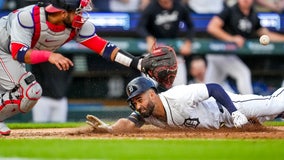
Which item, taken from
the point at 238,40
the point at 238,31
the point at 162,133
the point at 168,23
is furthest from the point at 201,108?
the point at 238,31

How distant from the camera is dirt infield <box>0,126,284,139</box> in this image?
9.55 metres

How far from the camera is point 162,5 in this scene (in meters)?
13.8

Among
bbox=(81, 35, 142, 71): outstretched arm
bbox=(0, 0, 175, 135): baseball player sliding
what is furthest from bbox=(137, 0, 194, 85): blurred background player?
bbox=(0, 0, 175, 135): baseball player sliding

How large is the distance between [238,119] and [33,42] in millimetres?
2409

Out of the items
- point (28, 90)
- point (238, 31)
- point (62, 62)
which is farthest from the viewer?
point (238, 31)

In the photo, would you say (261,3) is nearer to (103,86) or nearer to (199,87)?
(103,86)

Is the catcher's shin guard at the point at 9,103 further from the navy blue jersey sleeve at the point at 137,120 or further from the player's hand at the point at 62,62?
the navy blue jersey sleeve at the point at 137,120

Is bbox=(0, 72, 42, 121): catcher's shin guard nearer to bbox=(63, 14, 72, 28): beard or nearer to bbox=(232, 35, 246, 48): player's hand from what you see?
bbox=(63, 14, 72, 28): beard

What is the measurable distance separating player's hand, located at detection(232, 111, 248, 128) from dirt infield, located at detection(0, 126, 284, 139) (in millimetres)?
185

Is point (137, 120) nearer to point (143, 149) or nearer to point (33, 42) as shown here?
point (33, 42)

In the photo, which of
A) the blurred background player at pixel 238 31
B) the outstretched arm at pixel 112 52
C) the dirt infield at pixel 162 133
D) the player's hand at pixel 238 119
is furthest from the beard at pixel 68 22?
the blurred background player at pixel 238 31

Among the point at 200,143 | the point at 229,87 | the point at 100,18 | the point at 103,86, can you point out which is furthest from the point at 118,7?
the point at 200,143

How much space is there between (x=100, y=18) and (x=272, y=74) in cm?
289

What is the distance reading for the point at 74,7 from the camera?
9609mm
